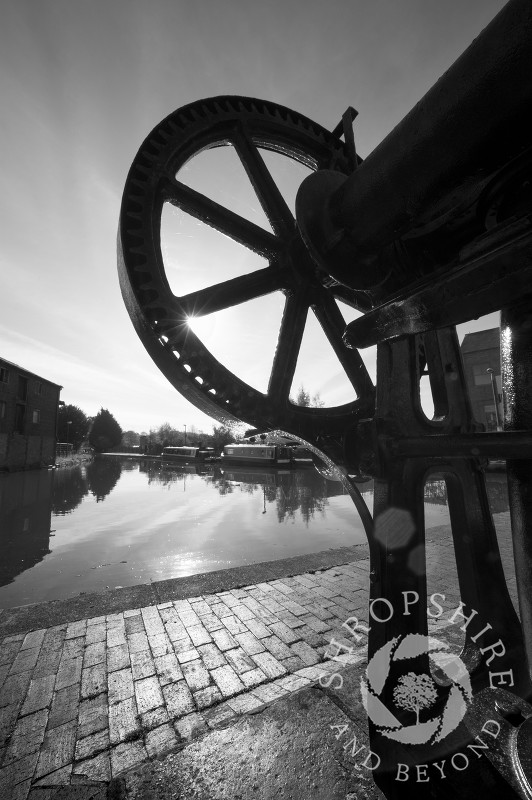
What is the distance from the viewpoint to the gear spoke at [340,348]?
2557mm

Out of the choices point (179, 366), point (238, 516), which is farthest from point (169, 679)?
point (238, 516)

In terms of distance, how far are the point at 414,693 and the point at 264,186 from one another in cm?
297

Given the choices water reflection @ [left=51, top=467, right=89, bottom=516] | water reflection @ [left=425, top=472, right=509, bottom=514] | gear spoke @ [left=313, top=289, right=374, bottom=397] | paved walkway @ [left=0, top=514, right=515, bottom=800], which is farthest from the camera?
water reflection @ [left=51, top=467, right=89, bottom=516]

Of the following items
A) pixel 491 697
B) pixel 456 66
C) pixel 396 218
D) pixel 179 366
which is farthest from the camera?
pixel 179 366

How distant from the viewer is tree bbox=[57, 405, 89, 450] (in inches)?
2633

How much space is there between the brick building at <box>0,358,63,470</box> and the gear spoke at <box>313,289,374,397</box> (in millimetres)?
29057

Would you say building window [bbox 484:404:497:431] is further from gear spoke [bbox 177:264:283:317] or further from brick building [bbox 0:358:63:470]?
brick building [bbox 0:358:63:470]

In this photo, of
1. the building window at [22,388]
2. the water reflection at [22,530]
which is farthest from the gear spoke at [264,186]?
the building window at [22,388]

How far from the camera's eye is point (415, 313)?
3.92 ft

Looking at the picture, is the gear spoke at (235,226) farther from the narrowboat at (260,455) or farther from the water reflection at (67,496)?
the narrowboat at (260,455)

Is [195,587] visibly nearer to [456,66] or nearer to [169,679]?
[169,679]

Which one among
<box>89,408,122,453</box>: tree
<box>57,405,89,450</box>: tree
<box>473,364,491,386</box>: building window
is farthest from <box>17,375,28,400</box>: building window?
<box>89,408,122,453</box>: tree

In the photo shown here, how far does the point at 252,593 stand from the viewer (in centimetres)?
437

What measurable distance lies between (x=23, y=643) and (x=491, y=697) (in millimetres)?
3661
